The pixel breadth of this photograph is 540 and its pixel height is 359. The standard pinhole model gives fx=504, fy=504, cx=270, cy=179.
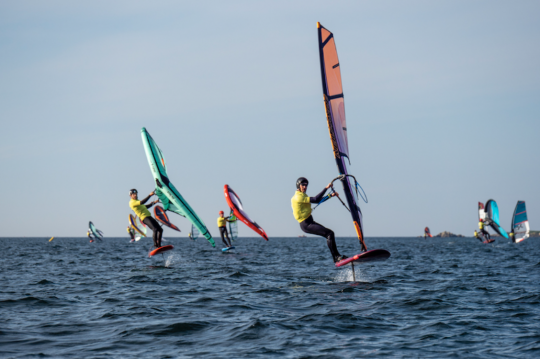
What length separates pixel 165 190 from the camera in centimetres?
1722

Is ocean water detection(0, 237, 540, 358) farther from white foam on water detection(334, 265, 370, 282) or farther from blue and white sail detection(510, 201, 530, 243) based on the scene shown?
blue and white sail detection(510, 201, 530, 243)

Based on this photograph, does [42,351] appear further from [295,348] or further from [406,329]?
[406,329]

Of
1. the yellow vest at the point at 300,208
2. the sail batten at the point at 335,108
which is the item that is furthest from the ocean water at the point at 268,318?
the sail batten at the point at 335,108

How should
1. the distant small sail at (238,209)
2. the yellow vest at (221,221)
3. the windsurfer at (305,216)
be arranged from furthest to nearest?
the yellow vest at (221,221), the distant small sail at (238,209), the windsurfer at (305,216)

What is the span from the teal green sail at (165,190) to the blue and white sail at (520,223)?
4392cm

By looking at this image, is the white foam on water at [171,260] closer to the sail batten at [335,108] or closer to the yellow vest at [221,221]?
the yellow vest at [221,221]

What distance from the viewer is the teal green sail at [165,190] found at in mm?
17234

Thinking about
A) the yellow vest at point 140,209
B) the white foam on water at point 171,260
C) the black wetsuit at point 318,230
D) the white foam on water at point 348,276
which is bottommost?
the white foam on water at point 348,276

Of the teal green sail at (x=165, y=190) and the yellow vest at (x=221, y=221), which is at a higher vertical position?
the teal green sail at (x=165, y=190)

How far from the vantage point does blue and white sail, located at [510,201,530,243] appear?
171ft

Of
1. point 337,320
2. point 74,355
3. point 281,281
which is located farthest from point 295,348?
point 281,281

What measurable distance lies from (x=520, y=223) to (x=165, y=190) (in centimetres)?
4664

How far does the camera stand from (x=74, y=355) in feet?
20.4

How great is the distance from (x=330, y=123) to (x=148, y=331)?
653cm
